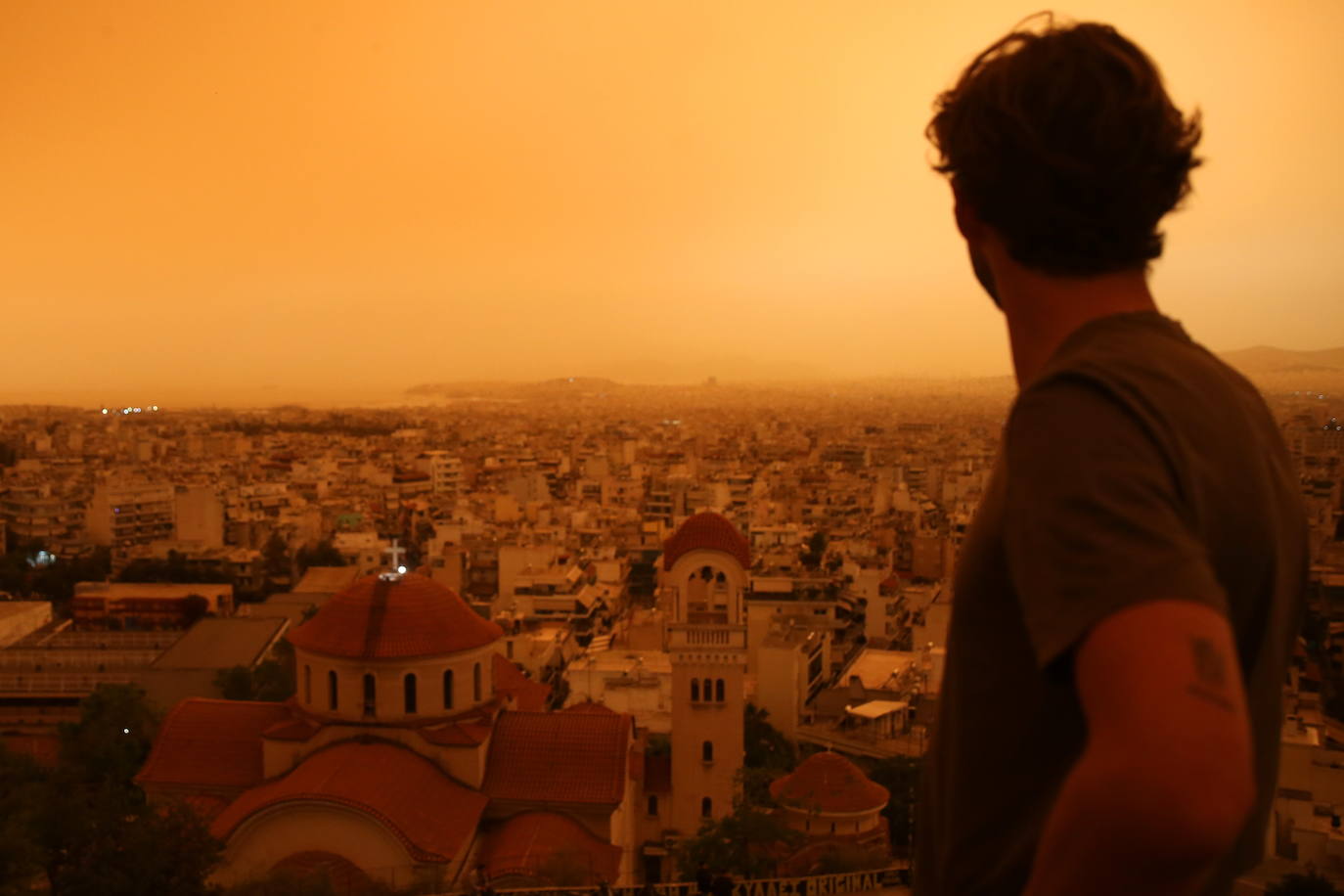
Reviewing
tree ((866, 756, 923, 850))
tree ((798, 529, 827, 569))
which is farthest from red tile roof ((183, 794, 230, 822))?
tree ((798, 529, 827, 569))

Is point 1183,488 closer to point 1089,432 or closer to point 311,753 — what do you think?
point 1089,432

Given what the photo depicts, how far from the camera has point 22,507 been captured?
28719 millimetres

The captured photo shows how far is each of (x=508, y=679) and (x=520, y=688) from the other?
144 mm

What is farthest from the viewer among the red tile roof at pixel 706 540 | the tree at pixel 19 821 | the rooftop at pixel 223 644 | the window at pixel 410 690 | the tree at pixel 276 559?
the tree at pixel 276 559

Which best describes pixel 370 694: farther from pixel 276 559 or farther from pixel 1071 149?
pixel 276 559

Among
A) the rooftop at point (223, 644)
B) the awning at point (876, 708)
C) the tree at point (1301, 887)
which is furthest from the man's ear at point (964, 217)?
the rooftop at point (223, 644)

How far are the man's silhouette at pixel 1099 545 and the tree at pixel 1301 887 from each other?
5.67 m

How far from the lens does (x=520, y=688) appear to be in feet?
33.0

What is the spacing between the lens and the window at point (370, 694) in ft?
24.3

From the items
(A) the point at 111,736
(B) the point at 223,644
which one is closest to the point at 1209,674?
(A) the point at 111,736

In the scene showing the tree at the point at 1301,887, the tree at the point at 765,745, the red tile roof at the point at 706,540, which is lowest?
the tree at the point at 765,745

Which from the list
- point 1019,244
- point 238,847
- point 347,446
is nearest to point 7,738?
point 238,847

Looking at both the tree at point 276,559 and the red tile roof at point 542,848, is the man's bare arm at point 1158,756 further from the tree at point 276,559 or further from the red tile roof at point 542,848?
the tree at point 276,559

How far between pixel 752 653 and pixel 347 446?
38.0 m
